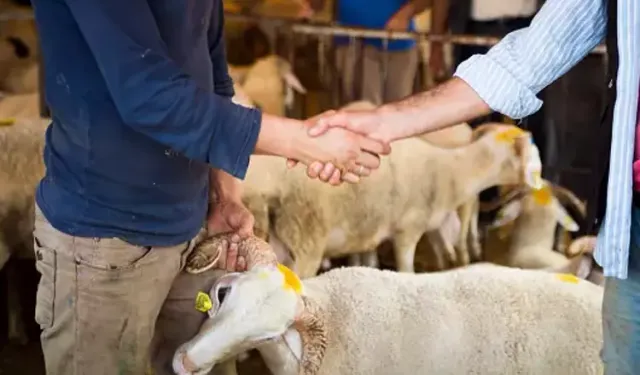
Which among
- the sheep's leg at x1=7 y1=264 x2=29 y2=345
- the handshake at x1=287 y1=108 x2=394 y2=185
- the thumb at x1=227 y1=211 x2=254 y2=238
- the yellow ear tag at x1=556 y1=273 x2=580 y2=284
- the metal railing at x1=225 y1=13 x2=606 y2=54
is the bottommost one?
the sheep's leg at x1=7 y1=264 x2=29 y2=345

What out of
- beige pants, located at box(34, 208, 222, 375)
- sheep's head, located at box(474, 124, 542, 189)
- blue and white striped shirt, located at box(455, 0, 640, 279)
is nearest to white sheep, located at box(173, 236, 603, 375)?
beige pants, located at box(34, 208, 222, 375)

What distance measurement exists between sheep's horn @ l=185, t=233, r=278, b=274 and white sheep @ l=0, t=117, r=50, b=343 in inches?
47.1

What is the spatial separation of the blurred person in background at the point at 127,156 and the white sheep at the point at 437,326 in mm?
396

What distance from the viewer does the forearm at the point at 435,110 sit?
1548 millimetres

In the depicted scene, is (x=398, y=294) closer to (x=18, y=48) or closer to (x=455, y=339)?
(x=455, y=339)

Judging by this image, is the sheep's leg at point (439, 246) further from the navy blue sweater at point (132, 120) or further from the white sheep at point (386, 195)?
the navy blue sweater at point (132, 120)

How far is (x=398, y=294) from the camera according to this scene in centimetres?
225

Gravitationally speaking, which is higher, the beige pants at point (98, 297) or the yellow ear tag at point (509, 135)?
the beige pants at point (98, 297)

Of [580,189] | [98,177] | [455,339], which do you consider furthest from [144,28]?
[580,189]

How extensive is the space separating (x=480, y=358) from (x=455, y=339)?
7cm

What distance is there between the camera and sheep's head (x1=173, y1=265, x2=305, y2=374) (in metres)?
1.80

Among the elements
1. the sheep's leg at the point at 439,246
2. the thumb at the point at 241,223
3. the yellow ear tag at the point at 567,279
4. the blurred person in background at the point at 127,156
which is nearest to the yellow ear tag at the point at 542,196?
the sheep's leg at the point at 439,246

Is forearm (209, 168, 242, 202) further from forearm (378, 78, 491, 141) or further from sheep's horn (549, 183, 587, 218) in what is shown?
sheep's horn (549, 183, 587, 218)

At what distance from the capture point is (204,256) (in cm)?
182
